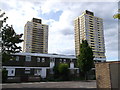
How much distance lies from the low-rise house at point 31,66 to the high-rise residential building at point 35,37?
75.9 meters

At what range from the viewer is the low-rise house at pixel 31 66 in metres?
27.0

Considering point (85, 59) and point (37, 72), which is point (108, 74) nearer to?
point (85, 59)

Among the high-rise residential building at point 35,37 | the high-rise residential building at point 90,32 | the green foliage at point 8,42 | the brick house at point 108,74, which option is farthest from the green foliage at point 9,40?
the high-rise residential building at point 90,32

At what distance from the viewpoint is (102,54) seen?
121 meters

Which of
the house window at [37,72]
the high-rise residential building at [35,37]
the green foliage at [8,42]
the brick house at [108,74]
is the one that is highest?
the high-rise residential building at [35,37]

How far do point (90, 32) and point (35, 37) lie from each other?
48.2 m

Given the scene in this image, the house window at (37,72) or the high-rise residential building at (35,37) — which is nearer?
the house window at (37,72)

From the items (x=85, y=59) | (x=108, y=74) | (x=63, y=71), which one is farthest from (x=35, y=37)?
(x=108, y=74)

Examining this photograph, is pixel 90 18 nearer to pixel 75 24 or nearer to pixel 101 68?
pixel 75 24

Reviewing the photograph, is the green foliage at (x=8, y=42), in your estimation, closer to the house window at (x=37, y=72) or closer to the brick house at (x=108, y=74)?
the brick house at (x=108, y=74)

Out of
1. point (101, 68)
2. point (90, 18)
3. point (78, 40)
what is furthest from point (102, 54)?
point (101, 68)

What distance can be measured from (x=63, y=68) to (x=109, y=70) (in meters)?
20.2

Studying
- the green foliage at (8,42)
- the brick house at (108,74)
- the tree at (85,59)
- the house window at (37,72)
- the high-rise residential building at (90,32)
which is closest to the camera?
the brick house at (108,74)

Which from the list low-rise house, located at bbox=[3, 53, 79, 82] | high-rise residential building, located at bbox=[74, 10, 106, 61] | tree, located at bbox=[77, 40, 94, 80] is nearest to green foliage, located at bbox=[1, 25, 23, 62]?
low-rise house, located at bbox=[3, 53, 79, 82]
